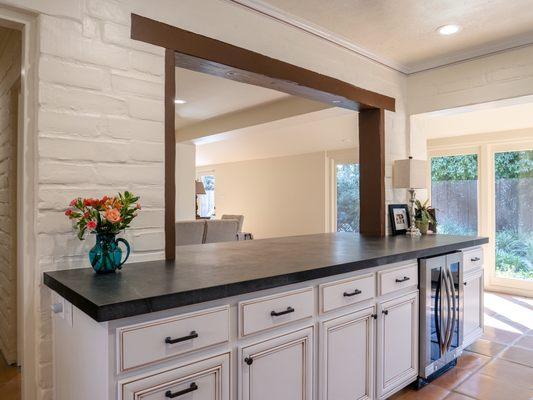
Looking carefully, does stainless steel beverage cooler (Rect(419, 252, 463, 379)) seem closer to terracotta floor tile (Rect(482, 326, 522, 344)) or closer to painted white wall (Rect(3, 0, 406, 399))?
terracotta floor tile (Rect(482, 326, 522, 344))

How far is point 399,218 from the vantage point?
3350mm

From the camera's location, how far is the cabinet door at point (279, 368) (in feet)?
4.80

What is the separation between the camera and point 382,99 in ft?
10.6

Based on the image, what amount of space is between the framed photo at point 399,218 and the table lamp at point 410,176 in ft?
0.17

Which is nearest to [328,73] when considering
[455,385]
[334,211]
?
[455,385]

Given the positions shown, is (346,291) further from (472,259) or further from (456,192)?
(456,192)

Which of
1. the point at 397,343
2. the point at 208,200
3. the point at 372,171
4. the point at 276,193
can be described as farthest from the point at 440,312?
the point at 208,200

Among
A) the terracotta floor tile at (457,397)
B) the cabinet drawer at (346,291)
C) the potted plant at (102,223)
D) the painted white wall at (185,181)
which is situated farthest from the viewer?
the painted white wall at (185,181)

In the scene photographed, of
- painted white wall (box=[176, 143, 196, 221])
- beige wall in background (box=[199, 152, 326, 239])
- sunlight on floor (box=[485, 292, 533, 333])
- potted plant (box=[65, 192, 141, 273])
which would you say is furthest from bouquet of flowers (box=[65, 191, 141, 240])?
beige wall in background (box=[199, 152, 326, 239])

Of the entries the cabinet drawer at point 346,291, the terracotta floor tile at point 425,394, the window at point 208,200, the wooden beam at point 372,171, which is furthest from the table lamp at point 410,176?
the window at point 208,200

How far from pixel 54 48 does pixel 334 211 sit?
18.3ft

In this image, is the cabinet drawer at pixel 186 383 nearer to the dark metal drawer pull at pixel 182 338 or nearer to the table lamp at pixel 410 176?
A: the dark metal drawer pull at pixel 182 338

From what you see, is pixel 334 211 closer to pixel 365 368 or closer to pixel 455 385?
pixel 455 385

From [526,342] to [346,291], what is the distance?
7.34 ft
